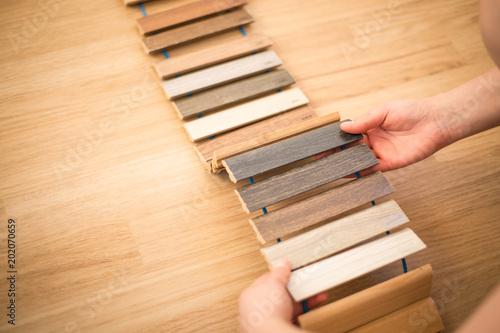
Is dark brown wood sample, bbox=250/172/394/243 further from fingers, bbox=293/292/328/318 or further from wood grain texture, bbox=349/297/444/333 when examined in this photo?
wood grain texture, bbox=349/297/444/333

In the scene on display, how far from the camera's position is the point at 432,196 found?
1.55 m

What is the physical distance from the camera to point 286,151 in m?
1.39

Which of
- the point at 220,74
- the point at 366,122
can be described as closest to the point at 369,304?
the point at 366,122

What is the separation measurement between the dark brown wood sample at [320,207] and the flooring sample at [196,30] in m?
0.88

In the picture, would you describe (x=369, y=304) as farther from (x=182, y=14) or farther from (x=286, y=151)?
(x=182, y=14)

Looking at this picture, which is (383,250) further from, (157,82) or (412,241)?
(157,82)

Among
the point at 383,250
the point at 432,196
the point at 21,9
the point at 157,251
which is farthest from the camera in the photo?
the point at 21,9

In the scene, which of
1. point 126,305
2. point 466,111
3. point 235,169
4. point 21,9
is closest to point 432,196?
point 466,111

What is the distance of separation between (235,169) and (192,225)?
0.26 m

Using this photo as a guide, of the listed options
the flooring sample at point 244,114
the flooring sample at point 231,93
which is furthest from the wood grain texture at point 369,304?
Answer: the flooring sample at point 231,93

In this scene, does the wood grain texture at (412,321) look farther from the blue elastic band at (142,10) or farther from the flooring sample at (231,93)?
the blue elastic band at (142,10)

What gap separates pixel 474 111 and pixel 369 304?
0.72 meters

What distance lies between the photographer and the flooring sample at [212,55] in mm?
1730

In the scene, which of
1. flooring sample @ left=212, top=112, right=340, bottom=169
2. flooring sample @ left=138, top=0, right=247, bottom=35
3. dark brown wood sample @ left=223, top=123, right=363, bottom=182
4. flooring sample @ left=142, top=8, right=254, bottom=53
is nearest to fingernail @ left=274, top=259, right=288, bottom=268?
dark brown wood sample @ left=223, top=123, right=363, bottom=182
